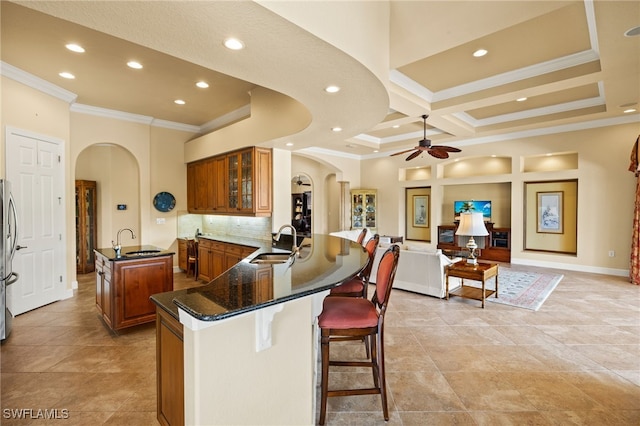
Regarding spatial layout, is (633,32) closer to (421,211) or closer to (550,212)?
(550,212)

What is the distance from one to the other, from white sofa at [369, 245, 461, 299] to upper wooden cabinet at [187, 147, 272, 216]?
225 cm

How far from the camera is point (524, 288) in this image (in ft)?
16.6

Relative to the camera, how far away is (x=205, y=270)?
5488 millimetres

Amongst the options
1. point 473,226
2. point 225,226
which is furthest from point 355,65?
point 225,226

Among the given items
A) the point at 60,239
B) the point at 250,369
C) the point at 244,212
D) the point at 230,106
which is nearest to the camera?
the point at 250,369

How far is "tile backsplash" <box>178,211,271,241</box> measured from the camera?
5352 mm

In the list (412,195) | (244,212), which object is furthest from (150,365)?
(412,195)

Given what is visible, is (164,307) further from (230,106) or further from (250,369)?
(230,106)

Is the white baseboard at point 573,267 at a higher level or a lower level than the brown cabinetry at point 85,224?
lower

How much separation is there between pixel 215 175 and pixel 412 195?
20.4 feet

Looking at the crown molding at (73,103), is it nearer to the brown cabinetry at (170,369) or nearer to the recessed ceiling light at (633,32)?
the brown cabinetry at (170,369)

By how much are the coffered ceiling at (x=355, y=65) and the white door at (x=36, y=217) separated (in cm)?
101

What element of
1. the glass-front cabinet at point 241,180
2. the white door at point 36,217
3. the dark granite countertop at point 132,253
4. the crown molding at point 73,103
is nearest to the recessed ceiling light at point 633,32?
the glass-front cabinet at point 241,180

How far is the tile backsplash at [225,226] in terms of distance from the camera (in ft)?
17.6
